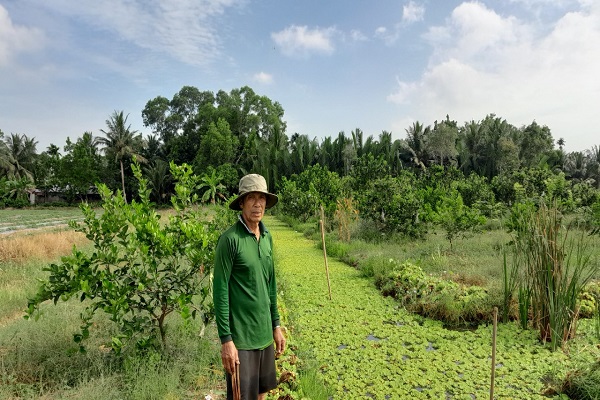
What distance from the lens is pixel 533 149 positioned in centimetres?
3159

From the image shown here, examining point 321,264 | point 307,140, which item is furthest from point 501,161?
point 321,264

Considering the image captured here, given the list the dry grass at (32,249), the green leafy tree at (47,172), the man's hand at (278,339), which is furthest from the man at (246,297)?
the green leafy tree at (47,172)

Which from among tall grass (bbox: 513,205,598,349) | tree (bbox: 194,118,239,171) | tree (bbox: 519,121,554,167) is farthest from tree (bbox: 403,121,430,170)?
tall grass (bbox: 513,205,598,349)

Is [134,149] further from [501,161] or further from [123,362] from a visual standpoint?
[123,362]

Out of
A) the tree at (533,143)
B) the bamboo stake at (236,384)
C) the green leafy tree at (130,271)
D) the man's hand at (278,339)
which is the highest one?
the tree at (533,143)

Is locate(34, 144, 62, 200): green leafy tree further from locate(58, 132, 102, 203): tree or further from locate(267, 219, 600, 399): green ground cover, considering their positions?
locate(267, 219, 600, 399): green ground cover

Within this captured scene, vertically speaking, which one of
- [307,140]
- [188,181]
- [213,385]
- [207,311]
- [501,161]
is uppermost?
[307,140]

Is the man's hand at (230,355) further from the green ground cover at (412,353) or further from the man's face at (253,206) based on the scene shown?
the green ground cover at (412,353)

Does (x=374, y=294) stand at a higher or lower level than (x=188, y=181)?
lower

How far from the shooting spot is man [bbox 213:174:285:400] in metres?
2.12

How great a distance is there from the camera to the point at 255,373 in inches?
89.4

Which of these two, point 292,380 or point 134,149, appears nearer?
point 292,380

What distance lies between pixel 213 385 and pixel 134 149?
35.3 m

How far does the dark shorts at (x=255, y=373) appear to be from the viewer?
2.20m
